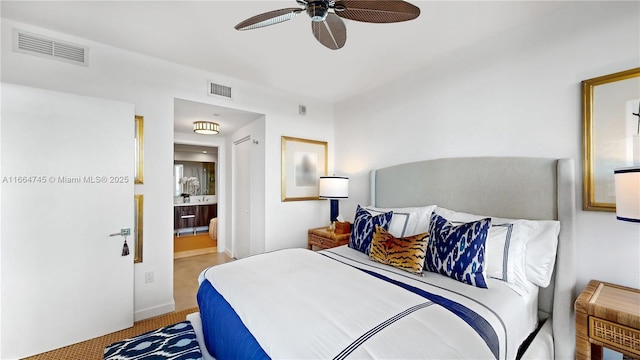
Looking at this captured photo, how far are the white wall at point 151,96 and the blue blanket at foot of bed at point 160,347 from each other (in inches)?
53.9

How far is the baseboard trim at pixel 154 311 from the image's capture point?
2.47m

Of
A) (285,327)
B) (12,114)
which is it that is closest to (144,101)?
(12,114)

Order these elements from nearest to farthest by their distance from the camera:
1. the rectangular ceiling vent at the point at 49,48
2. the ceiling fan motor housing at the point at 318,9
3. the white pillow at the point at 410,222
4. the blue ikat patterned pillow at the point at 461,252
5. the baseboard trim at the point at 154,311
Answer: the ceiling fan motor housing at the point at 318,9, the blue ikat patterned pillow at the point at 461,252, the rectangular ceiling vent at the point at 49,48, the white pillow at the point at 410,222, the baseboard trim at the point at 154,311

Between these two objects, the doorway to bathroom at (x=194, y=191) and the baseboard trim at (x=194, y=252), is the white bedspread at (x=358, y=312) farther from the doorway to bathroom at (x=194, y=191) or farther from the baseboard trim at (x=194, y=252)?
the doorway to bathroom at (x=194, y=191)

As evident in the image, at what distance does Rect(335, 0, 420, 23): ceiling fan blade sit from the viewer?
1292 millimetres

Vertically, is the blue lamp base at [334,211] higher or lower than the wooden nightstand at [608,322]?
higher

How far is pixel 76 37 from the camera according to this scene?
2.25 meters

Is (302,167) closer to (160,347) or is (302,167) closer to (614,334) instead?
(160,347)

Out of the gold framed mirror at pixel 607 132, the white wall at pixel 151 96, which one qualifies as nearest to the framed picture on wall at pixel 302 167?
the white wall at pixel 151 96

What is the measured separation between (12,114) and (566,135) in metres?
4.16

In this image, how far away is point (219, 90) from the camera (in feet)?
9.87

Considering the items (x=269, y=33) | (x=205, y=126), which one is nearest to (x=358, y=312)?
(x=269, y=33)

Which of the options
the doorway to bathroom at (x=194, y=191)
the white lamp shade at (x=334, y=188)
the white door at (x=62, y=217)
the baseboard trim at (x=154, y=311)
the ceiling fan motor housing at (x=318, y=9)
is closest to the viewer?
the ceiling fan motor housing at (x=318, y=9)

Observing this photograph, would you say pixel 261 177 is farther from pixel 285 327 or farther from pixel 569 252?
pixel 569 252
